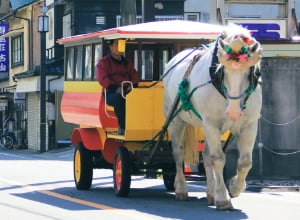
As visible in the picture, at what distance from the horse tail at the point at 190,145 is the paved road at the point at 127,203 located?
2.14 feet

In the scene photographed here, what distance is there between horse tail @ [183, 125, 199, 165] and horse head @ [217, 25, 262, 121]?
7.87 feet

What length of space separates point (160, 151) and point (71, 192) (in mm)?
2205

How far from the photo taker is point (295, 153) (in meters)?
17.0

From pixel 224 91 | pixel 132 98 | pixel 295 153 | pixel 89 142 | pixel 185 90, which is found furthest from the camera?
pixel 295 153

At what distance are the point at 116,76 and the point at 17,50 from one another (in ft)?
129

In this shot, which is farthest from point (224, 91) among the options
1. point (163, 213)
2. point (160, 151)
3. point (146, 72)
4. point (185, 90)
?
point (146, 72)

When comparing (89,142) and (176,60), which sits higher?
(176,60)

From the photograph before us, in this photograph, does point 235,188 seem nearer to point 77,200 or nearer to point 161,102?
point 161,102

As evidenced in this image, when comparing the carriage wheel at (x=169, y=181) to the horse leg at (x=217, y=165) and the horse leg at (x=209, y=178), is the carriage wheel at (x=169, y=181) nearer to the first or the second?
the horse leg at (x=209, y=178)

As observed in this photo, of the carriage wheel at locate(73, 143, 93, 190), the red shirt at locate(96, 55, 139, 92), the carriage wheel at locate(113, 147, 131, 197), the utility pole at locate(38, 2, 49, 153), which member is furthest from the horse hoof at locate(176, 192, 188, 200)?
the utility pole at locate(38, 2, 49, 153)

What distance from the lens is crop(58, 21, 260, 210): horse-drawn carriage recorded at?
1093 cm

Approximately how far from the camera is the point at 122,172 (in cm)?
1298

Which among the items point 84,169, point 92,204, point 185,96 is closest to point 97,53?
point 84,169

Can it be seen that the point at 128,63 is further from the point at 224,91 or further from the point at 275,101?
the point at 275,101
